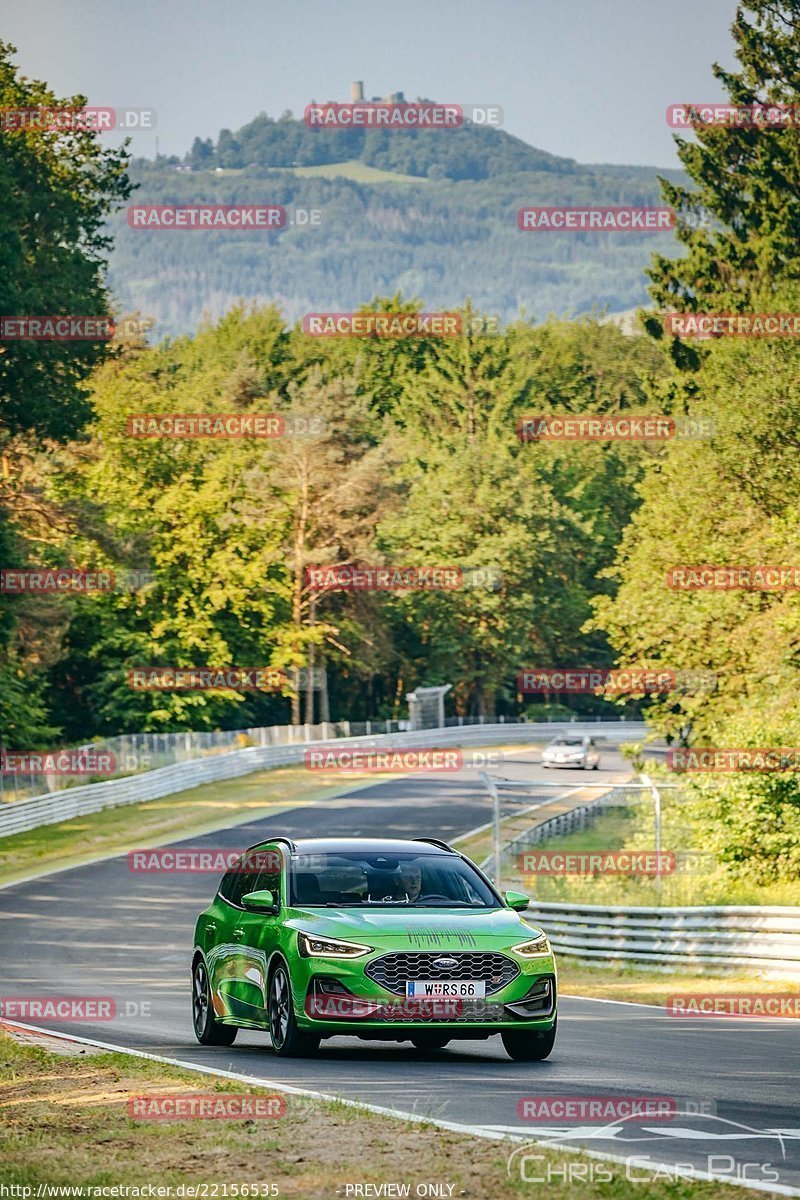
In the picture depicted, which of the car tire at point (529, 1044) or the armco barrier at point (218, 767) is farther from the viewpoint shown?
the armco barrier at point (218, 767)

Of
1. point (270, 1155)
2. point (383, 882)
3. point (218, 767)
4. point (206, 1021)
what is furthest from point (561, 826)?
point (218, 767)

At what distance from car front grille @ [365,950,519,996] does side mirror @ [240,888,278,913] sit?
1223 mm

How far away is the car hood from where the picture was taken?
41.9 ft

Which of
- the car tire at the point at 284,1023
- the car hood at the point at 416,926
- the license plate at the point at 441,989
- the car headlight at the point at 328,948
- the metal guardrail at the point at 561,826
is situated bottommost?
the metal guardrail at the point at 561,826

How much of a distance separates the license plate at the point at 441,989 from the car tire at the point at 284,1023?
0.88 m

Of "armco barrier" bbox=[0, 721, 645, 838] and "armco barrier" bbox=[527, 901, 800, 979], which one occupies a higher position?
"armco barrier" bbox=[527, 901, 800, 979]

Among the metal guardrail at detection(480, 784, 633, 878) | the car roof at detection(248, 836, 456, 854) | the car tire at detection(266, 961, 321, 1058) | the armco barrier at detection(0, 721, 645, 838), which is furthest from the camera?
the armco barrier at detection(0, 721, 645, 838)

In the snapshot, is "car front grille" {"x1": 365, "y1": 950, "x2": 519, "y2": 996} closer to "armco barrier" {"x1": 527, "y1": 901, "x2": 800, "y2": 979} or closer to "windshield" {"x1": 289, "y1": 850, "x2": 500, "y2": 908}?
"windshield" {"x1": 289, "y1": 850, "x2": 500, "y2": 908}

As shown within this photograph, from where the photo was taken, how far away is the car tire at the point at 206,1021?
14.9 metres

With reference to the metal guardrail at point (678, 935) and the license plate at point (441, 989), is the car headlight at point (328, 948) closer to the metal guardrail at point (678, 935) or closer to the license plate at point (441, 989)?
the license plate at point (441, 989)

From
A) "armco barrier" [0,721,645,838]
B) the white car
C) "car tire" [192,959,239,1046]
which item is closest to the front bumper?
"car tire" [192,959,239,1046]

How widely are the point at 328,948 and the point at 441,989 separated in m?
0.79

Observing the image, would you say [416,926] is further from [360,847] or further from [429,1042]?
[429,1042]

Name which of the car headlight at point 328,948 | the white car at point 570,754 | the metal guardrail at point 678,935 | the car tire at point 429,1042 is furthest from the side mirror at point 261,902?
the white car at point 570,754
